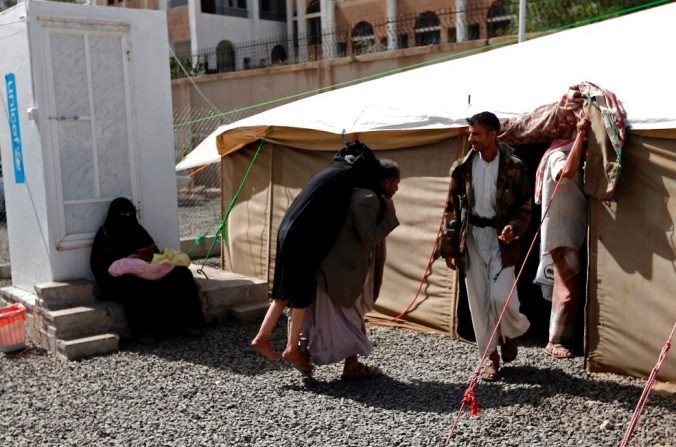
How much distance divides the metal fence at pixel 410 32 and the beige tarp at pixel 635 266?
6419 millimetres

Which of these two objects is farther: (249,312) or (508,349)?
(249,312)

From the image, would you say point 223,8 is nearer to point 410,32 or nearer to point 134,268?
point 410,32

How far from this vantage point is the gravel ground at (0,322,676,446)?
12.6 ft

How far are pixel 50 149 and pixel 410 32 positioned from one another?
15089 millimetres

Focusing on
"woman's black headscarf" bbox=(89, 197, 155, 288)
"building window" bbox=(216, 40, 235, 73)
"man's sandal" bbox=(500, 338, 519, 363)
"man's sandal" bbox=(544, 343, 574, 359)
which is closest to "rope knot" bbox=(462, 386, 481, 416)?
"man's sandal" bbox=(500, 338, 519, 363)

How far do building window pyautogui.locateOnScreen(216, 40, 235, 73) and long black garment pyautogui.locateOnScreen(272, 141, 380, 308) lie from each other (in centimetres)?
2011

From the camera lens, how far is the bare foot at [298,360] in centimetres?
454

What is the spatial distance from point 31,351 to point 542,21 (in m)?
9.09

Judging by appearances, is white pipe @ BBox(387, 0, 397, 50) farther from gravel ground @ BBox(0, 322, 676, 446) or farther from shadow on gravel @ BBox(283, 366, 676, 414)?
shadow on gravel @ BBox(283, 366, 676, 414)

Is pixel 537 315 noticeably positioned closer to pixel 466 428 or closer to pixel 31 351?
pixel 466 428

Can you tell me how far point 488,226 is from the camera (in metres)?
4.44

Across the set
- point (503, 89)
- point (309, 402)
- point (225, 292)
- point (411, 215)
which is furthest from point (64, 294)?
point (503, 89)

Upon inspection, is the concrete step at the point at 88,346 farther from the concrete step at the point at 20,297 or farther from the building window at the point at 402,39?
the building window at the point at 402,39

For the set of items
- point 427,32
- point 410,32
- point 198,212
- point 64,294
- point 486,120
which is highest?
point 427,32
